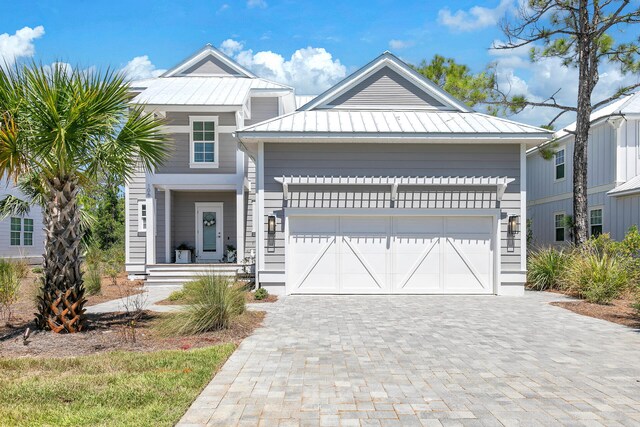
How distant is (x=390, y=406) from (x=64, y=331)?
5658mm

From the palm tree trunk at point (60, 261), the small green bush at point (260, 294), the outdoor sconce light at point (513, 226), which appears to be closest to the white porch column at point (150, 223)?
the small green bush at point (260, 294)

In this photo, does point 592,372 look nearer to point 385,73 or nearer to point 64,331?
point 64,331

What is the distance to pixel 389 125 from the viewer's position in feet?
44.0

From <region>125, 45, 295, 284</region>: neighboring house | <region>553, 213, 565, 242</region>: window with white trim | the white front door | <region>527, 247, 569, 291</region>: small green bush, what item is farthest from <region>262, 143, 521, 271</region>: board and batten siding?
<region>553, 213, 565, 242</region>: window with white trim

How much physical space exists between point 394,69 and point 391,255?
5.61m

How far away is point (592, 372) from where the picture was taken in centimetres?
585

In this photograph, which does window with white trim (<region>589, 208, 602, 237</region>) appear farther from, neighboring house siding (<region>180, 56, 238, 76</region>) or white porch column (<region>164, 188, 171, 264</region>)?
white porch column (<region>164, 188, 171, 264</region>)

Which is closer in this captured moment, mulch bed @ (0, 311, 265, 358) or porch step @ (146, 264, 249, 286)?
mulch bed @ (0, 311, 265, 358)

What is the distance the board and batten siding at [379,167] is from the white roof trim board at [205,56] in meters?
8.00

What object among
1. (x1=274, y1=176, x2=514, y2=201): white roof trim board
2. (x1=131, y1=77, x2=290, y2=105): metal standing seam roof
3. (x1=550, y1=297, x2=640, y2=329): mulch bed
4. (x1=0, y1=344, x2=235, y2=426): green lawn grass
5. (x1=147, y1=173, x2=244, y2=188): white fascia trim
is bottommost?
(x1=550, y1=297, x2=640, y2=329): mulch bed

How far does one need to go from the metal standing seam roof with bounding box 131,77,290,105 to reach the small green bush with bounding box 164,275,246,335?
869cm

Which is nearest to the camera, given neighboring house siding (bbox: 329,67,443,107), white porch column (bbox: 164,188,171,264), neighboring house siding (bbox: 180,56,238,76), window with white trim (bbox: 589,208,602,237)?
neighboring house siding (bbox: 329,67,443,107)

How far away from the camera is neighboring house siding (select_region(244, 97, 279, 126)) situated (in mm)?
18141

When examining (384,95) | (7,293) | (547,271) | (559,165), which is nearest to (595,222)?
(559,165)
